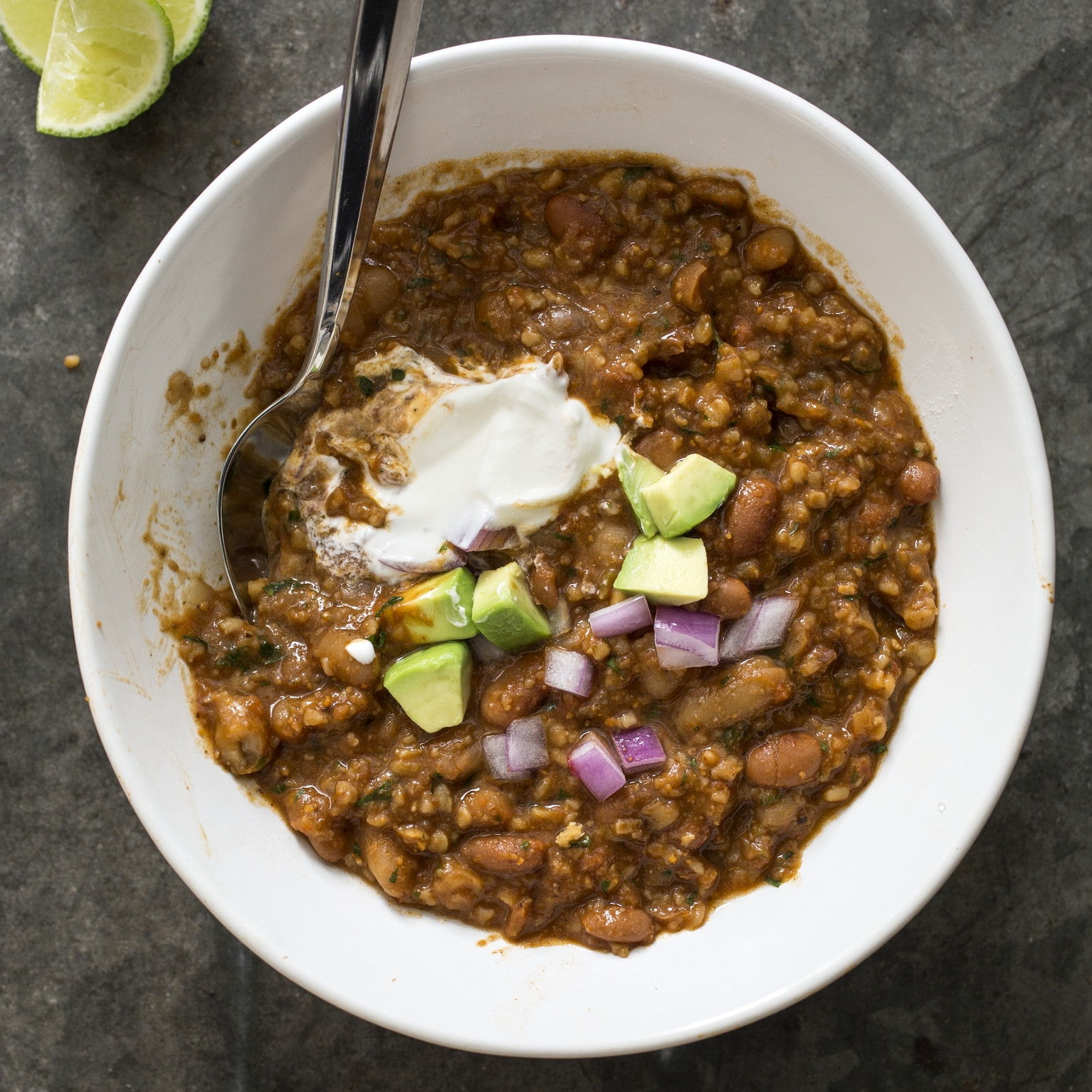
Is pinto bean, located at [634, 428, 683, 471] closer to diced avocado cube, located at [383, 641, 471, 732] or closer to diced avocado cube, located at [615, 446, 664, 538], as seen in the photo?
diced avocado cube, located at [615, 446, 664, 538]

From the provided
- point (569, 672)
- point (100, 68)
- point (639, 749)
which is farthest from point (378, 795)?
point (100, 68)

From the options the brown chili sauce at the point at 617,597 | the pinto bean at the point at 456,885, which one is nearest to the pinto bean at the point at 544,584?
the brown chili sauce at the point at 617,597

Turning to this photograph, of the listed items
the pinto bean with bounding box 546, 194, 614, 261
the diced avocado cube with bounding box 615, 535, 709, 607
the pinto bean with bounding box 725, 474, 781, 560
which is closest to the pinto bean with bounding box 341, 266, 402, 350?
the pinto bean with bounding box 546, 194, 614, 261

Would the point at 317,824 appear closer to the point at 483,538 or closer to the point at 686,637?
the point at 483,538

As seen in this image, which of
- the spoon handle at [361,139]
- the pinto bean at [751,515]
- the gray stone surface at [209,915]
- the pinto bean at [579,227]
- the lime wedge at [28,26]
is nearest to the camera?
the spoon handle at [361,139]

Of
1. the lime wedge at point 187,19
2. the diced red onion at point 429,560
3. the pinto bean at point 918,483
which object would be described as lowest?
the diced red onion at point 429,560

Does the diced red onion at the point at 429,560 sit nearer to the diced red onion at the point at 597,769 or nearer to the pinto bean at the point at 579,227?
the diced red onion at the point at 597,769

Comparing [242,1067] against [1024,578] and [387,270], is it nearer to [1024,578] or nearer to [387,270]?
[387,270]
